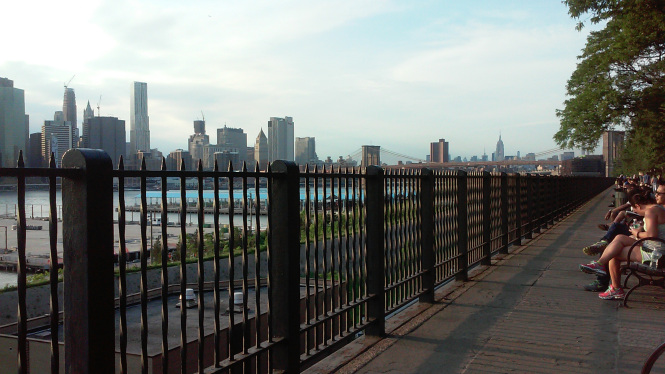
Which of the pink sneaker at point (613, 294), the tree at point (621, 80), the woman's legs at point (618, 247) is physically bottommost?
the pink sneaker at point (613, 294)

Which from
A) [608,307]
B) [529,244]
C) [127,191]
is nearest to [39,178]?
[127,191]

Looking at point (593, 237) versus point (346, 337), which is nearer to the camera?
point (346, 337)

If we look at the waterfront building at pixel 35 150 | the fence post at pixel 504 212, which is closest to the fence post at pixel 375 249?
the waterfront building at pixel 35 150

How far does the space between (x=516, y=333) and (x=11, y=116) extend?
4.85 meters

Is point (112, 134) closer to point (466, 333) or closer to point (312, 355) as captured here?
point (312, 355)

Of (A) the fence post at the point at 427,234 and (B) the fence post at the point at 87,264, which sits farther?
(A) the fence post at the point at 427,234

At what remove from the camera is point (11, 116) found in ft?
15.9

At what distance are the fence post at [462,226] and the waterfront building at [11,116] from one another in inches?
210

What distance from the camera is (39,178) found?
2.32m

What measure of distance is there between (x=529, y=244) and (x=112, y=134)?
10.1 meters

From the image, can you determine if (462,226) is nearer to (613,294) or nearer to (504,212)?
(613,294)

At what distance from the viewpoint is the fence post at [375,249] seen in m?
5.48

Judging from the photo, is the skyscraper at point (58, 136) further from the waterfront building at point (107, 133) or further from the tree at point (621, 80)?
the tree at point (621, 80)

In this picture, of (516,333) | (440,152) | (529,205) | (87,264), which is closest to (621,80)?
(529,205)
